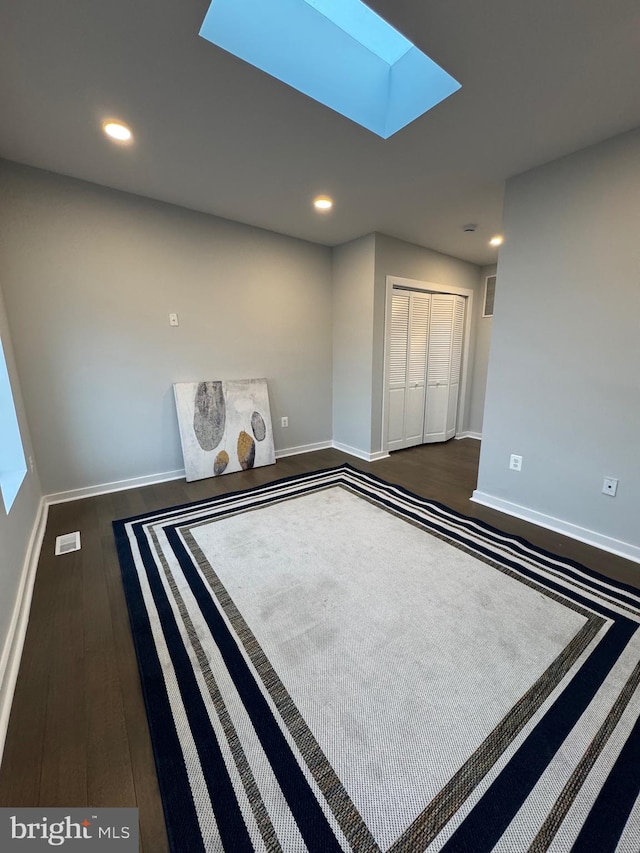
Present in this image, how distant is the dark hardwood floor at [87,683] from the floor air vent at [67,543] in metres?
0.05

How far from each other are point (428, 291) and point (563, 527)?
304 cm

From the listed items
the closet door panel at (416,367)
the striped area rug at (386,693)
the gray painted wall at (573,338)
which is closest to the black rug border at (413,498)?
the striped area rug at (386,693)

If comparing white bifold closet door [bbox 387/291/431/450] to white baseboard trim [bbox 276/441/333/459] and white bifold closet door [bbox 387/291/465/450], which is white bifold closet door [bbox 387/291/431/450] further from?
white baseboard trim [bbox 276/441/333/459]

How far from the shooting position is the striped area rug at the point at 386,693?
0.95m

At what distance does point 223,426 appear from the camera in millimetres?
3514

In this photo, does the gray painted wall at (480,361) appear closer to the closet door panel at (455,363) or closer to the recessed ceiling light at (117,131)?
the closet door panel at (455,363)

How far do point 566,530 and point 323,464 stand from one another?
226cm

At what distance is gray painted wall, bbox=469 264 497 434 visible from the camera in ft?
15.6

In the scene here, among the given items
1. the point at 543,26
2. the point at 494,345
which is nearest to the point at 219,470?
the point at 494,345

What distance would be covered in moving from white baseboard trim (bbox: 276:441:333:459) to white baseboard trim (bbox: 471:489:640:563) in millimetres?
2027

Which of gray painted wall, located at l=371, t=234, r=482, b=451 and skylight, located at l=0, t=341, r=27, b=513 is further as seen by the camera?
gray painted wall, located at l=371, t=234, r=482, b=451

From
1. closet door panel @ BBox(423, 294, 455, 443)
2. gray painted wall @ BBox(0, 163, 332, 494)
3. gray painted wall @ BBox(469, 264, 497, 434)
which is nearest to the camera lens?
gray painted wall @ BBox(0, 163, 332, 494)

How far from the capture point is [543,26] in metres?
1.34

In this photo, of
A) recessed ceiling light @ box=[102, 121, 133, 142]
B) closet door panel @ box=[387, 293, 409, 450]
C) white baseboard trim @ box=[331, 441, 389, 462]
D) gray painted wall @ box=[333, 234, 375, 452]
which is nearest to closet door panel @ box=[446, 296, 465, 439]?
closet door panel @ box=[387, 293, 409, 450]
